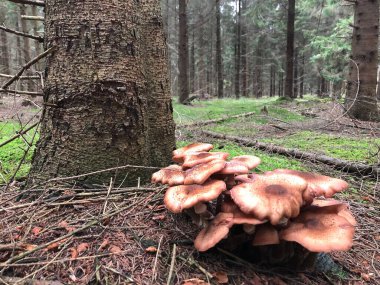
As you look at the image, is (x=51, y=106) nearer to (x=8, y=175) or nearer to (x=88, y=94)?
(x=88, y=94)

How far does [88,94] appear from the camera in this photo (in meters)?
2.44

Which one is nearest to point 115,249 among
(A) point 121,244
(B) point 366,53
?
(A) point 121,244

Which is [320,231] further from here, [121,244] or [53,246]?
[53,246]

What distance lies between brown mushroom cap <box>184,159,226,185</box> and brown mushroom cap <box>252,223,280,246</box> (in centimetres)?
40

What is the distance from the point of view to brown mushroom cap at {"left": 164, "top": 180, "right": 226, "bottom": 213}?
5.75 ft

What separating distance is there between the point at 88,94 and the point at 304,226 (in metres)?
1.71

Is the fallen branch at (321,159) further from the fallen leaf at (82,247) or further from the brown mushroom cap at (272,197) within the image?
the fallen leaf at (82,247)

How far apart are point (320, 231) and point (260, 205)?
0.36 metres

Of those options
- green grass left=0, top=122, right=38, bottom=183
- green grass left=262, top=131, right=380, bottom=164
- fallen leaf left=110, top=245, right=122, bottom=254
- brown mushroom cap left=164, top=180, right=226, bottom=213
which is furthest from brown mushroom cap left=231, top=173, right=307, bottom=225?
green grass left=262, top=131, right=380, bottom=164

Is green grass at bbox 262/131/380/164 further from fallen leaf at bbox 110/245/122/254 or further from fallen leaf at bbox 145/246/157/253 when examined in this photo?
fallen leaf at bbox 110/245/122/254

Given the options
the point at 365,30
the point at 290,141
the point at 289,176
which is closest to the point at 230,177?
the point at 289,176

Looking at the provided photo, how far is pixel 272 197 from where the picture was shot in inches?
67.5

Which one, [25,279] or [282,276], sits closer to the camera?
[25,279]

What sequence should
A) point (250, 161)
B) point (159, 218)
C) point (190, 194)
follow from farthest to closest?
Answer: 1. point (159, 218)
2. point (250, 161)
3. point (190, 194)
